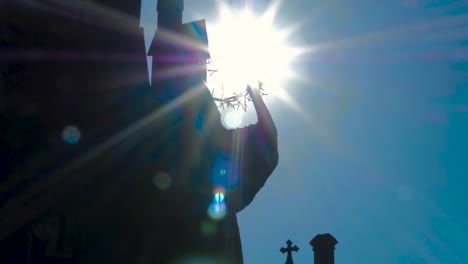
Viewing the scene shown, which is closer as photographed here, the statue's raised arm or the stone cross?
the statue's raised arm

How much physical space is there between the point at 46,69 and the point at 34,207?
2.31 meters

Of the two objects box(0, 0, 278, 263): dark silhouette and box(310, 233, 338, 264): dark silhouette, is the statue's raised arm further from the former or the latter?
box(310, 233, 338, 264): dark silhouette

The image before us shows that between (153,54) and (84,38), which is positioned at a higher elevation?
(153,54)

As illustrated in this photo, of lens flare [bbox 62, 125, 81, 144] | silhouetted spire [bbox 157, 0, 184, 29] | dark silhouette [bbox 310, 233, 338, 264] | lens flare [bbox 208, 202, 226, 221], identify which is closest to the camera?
lens flare [bbox 62, 125, 81, 144]

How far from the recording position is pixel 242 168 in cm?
1316

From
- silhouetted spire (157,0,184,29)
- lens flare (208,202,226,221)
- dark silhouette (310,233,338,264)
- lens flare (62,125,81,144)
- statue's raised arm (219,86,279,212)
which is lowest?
lens flare (208,202,226,221)

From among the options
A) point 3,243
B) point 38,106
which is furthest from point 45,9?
point 3,243

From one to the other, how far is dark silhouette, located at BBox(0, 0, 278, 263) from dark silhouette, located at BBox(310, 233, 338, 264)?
10165 millimetres

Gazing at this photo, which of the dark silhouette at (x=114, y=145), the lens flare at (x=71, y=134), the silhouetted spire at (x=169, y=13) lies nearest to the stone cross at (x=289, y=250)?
the dark silhouette at (x=114, y=145)

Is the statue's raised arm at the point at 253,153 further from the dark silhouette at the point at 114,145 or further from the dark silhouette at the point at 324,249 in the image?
the dark silhouette at the point at 324,249

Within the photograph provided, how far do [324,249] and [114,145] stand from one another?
528 inches

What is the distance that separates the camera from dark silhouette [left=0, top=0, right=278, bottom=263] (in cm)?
914

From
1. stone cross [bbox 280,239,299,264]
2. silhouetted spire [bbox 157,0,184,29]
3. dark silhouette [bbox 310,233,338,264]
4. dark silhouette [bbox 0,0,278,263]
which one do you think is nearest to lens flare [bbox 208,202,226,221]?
dark silhouette [bbox 0,0,278,263]

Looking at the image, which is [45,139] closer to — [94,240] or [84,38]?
[94,240]
